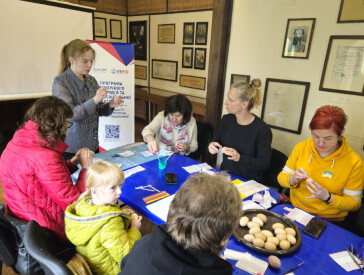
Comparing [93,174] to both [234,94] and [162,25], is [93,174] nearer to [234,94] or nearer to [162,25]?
[234,94]

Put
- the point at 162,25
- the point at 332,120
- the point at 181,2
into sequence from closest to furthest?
the point at 332,120, the point at 181,2, the point at 162,25

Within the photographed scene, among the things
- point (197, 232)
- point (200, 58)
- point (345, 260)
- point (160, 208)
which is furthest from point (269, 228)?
point (200, 58)

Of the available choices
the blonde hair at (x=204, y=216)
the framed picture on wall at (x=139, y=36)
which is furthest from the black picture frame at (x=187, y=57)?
the blonde hair at (x=204, y=216)

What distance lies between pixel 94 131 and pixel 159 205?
1.25 meters

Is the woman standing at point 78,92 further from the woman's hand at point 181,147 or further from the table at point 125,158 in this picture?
the woman's hand at point 181,147

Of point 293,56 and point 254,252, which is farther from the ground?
point 293,56

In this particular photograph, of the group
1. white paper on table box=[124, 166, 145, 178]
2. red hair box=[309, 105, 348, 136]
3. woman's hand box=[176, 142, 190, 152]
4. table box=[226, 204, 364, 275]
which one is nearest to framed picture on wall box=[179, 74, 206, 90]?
woman's hand box=[176, 142, 190, 152]

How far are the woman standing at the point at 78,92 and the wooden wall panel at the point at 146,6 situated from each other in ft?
10.7

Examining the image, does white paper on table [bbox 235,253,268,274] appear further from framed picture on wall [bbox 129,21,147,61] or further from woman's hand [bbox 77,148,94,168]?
framed picture on wall [bbox 129,21,147,61]

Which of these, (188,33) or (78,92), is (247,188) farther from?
(188,33)

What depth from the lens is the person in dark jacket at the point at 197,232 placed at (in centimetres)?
76

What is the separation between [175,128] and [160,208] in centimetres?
114

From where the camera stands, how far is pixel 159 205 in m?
1.52

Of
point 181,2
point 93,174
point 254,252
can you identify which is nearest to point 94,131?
point 93,174
